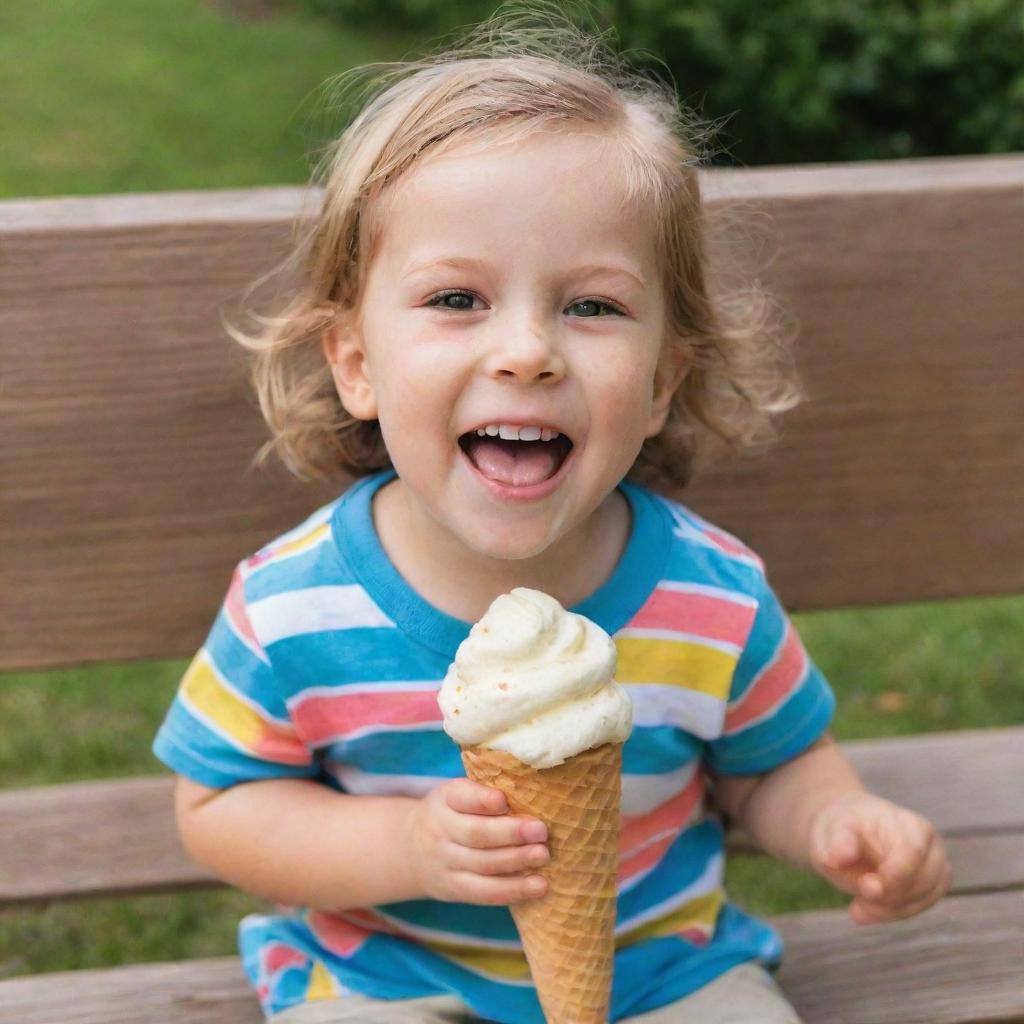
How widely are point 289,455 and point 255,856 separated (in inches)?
20.8

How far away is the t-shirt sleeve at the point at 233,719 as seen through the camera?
198cm

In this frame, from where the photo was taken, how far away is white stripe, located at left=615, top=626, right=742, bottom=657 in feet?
6.60

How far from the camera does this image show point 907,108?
18.8ft

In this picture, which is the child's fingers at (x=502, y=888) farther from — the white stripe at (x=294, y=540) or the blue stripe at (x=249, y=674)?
the white stripe at (x=294, y=540)

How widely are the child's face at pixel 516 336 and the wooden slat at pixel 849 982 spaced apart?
721 millimetres

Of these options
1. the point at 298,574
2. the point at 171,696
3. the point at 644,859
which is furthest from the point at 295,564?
the point at 171,696

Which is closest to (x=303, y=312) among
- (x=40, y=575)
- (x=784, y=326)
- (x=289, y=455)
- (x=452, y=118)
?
(x=289, y=455)

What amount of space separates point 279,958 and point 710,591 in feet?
2.30

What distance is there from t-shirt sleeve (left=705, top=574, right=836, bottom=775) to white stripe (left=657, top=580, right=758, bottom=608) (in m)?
0.02

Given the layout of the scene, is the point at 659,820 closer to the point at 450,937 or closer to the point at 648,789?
the point at 648,789

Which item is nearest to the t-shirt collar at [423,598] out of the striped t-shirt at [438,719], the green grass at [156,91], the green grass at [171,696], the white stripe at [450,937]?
the striped t-shirt at [438,719]

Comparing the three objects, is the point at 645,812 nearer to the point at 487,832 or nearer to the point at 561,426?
the point at 487,832

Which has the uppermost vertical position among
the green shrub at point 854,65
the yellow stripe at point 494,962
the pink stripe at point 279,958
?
the yellow stripe at point 494,962

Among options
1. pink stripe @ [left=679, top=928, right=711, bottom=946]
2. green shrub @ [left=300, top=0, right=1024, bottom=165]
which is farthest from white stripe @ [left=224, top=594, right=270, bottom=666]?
green shrub @ [left=300, top=0, right=1024, bottom=165]
